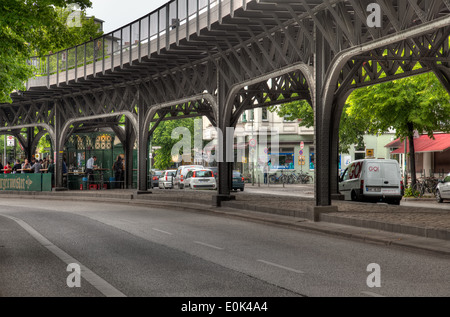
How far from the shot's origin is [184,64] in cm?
2530

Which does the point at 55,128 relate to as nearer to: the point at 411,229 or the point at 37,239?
the point at 37,239

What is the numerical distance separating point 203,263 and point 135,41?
701 inches

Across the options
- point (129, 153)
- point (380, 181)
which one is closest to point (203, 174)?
point (129, 153)

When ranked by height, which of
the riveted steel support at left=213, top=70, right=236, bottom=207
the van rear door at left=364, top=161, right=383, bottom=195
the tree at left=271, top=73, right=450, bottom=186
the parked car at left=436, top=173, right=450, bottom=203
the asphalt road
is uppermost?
the tree at left=271, top=73, right=450, bottom=186

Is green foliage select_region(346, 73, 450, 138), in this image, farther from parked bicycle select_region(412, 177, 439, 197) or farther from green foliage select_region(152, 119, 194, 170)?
green foliage select_region(152, 119, 194, 170)

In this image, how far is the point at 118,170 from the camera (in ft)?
126

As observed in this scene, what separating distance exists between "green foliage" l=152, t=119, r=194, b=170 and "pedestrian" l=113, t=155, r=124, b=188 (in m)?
31.0

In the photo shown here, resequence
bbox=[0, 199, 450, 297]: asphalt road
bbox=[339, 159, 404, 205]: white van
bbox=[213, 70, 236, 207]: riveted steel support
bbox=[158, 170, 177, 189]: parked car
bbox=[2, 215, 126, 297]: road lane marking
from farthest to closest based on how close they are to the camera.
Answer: bbox=[158, 170, 177, 189]: parked car < bbox=[339, 159, 404, 205]: white van < bbox=[213, 70, 236, 207]: riveted steel support < bbox=[0, 199, 450, 297]: asphalt road < bbox=[2, 215, 126, 297]: road lane marking

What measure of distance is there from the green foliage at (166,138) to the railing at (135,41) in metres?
35.8

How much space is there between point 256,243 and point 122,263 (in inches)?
148

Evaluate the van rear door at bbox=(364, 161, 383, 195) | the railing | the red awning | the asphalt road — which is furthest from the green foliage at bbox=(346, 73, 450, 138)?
the asphalt road

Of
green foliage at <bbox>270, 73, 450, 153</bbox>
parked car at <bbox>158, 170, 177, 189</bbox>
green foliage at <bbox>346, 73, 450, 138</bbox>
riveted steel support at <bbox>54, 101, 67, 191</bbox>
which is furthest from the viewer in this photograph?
parked car at <bbox>158, 170, 177, 189</bbox>

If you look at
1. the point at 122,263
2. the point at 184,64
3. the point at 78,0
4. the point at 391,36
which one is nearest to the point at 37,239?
the point at 122,263

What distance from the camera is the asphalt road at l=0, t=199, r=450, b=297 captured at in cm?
765
